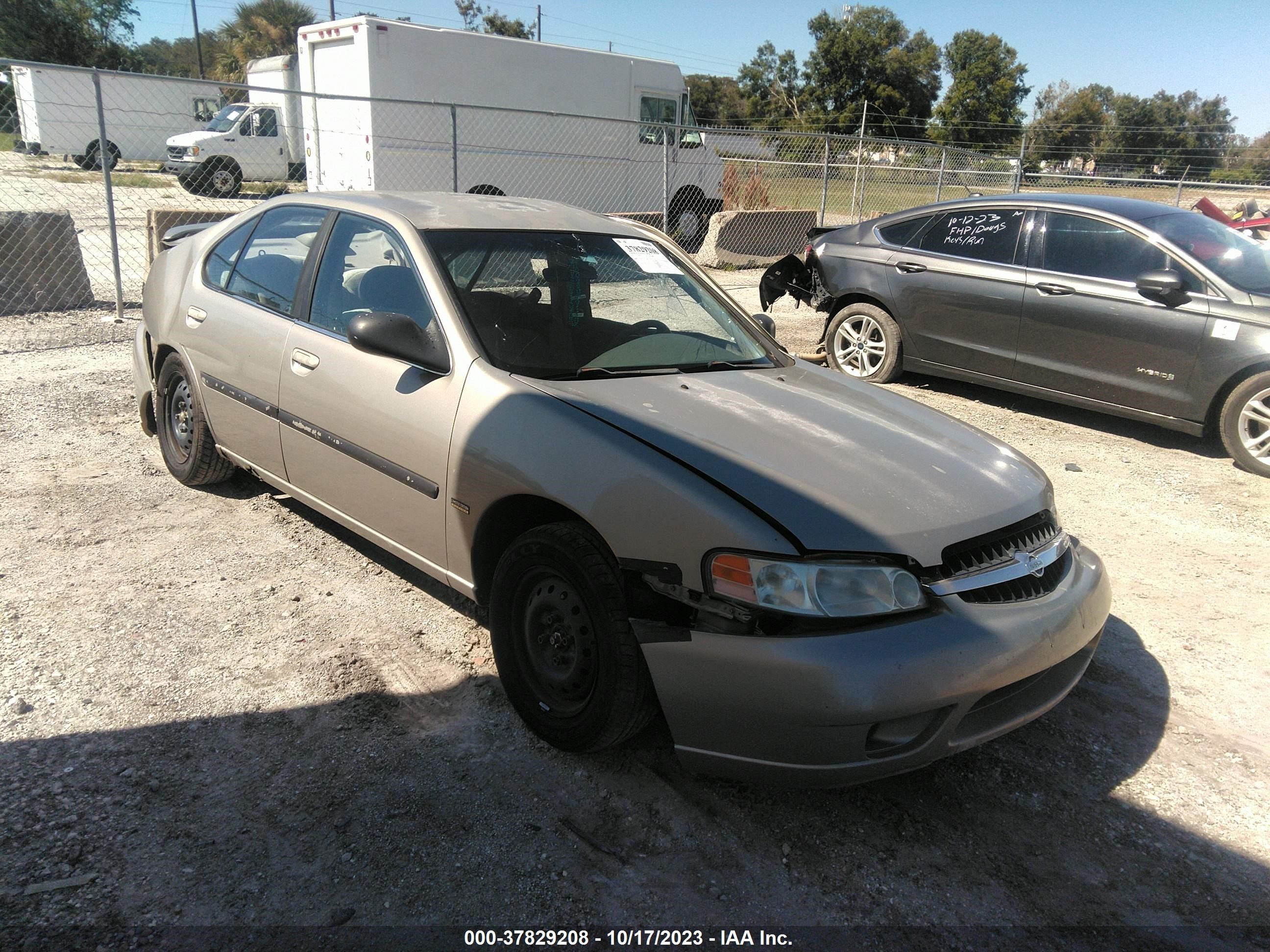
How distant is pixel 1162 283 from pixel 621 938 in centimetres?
587

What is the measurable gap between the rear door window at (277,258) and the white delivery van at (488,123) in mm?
9086

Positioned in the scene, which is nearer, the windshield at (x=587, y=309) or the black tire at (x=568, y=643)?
the black tire at (x=568, y=643)

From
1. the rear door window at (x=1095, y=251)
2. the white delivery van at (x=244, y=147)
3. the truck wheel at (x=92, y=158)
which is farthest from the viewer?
the white delivery van at (x=244, y=147)

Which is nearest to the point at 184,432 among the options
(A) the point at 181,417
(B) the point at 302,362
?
(A) the point at 181,417

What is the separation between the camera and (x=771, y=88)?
59.1 metres

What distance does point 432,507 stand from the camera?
10.6 ft

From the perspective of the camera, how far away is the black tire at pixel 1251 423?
Result: 5938 millimetres

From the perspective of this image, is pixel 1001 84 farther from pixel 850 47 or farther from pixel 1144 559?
pixel 1144 559

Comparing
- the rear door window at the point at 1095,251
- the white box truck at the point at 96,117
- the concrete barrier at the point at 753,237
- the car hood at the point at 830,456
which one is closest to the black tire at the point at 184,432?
the car hood at the point at 830,456

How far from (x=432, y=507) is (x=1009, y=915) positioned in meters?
2.15

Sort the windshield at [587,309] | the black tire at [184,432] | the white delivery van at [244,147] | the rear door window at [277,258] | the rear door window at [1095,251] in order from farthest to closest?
the white delivery van at [244,147] → the rear door window at [1095,251] → the black tire at [184,432] → the rear door window at [277,258] → the windshield at [587,309]

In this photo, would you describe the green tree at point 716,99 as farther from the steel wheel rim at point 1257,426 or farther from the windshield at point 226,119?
the steel wheel rim at point 1257,426

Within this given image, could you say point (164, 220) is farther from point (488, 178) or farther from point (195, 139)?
point (195, 139)

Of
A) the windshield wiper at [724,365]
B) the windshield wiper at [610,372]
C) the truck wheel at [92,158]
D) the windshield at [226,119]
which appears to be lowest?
the windshield wiper at [724,365]
